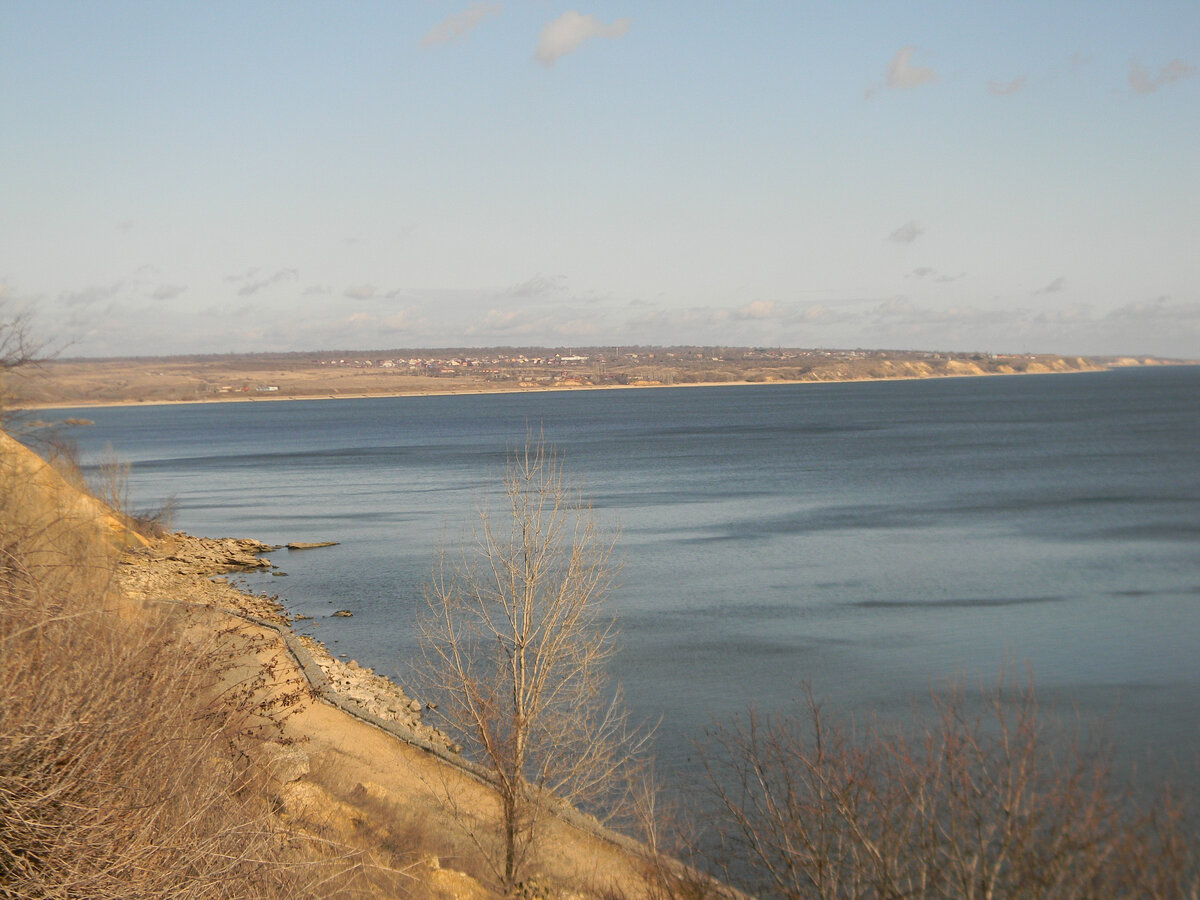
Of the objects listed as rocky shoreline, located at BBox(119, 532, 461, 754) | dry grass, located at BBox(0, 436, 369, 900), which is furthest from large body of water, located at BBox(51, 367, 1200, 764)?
dry grass, located at BBox(0, 436, 369, 900)

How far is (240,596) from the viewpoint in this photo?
3547 centimetres

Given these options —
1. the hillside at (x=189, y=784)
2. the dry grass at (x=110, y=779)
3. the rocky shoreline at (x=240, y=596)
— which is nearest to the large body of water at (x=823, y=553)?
the rocky shoreline at (x=240, y=596)

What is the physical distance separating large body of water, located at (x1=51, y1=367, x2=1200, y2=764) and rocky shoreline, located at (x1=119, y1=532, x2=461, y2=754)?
51.6 inches

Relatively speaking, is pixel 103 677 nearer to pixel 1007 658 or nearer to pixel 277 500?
pixel 1007 658

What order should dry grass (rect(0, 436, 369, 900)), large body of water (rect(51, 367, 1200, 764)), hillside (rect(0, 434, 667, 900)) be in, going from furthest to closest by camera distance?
large body of water (rect(51, 367, 1200, 764)) → hillside (rect(0, 434, 667, 900)) → dry grass (rect(0, 436, 369, 900))

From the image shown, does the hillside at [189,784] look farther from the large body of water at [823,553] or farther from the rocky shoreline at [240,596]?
the large body of water at [823,553]

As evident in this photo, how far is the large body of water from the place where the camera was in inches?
1022

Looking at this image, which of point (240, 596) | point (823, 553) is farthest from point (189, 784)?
point (823, 553)

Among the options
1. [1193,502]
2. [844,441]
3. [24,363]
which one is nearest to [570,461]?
[844,441]

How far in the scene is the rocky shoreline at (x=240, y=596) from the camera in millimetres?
22641

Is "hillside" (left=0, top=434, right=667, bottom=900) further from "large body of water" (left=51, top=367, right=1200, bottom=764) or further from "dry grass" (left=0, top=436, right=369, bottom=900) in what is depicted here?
"large body of water" (left=51, top=367, right=1200, bottom=764)

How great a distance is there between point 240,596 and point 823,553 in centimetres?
2310

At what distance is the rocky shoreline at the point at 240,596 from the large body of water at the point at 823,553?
1311mm

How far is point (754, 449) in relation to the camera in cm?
9225
